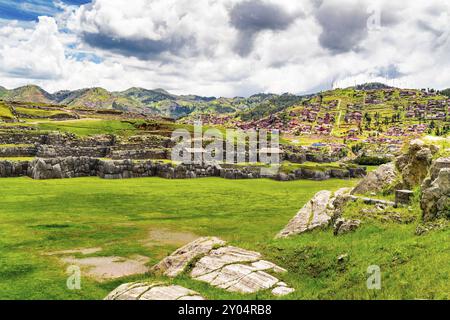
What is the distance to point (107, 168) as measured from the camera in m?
46.6

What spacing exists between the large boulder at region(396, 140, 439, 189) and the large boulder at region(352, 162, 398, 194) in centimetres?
153

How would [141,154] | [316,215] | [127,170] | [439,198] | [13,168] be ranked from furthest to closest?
[141,154] < [127,170] < [13,168] < [316,215] < [439,198]

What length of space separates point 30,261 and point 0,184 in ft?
79.7

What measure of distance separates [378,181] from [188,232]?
12.6 metres

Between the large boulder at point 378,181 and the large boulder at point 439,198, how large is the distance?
750 centimetres

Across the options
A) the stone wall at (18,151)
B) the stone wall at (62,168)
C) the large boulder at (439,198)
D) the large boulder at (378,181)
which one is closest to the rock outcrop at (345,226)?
the large boulder at (439,198)

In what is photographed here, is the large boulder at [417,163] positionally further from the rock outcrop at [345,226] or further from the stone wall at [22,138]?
the stone wall at [22,138]

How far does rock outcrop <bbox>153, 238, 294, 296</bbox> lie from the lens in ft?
38.0

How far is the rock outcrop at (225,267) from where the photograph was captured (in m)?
11.6

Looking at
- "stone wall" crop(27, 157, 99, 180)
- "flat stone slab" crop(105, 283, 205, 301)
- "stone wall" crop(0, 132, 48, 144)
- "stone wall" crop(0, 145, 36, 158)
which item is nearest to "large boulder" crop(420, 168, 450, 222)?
"flat stone slab" crop(105, 283, 205, 301)

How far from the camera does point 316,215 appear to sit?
22.0 m

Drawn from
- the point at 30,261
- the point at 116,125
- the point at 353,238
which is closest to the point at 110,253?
the point at 30,261

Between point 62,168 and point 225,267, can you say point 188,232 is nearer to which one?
point 225,267

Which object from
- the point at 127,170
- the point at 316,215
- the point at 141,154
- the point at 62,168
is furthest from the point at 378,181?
the point at 141,154
